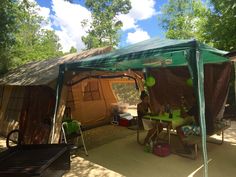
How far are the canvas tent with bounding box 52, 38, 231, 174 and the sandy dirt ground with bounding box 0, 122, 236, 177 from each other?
31.2 inches

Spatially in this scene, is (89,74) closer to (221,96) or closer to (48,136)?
(48,136)

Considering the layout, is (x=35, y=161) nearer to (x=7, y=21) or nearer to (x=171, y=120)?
(x=171, y=120)

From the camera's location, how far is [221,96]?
6.60 metres

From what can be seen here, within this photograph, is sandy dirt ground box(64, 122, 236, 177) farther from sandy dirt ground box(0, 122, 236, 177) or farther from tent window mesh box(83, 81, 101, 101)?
tent window mesh box(83, 81, 101, 101)

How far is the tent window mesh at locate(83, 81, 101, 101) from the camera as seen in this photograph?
28.3 feet

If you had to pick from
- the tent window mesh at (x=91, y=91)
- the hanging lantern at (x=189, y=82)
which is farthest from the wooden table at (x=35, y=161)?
the tent window mesh at (x=91, y=91)

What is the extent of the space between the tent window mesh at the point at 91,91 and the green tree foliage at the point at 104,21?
1419cm

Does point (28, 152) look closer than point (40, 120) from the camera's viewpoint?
Yes

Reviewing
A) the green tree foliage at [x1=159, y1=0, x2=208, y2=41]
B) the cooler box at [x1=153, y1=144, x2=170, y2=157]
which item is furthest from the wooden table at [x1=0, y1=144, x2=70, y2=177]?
the green tree foliage at [x1=159, y1=0, x2=208, y2=41]

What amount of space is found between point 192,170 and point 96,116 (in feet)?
15.9

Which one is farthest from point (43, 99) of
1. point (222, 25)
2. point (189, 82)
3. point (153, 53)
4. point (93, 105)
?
point (222, 25)

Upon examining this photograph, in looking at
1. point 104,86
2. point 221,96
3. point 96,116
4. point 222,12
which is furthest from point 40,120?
point 222,12

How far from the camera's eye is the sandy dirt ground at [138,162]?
4531 millimetres

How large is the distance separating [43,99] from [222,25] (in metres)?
7.57
